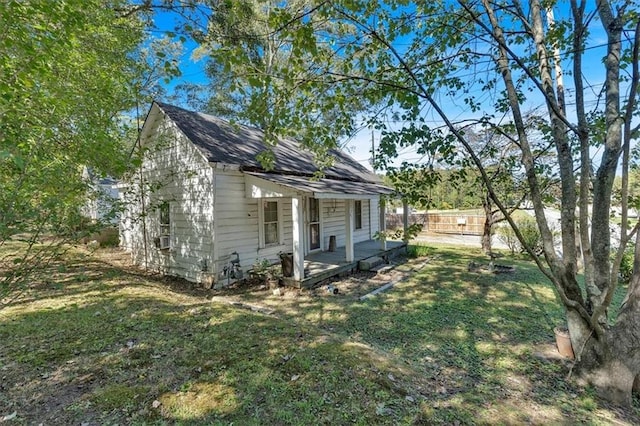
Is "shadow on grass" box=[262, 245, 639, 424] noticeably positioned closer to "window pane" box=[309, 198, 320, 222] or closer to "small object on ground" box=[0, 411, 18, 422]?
"small object on ground" box=[0, 411, 18, 422]

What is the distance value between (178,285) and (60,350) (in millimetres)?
4190

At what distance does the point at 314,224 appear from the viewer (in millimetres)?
11164

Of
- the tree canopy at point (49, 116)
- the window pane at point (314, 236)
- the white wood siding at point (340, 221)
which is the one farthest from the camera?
the white wood siding at point (340, 221)

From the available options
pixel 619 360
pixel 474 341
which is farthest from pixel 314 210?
pixel 619 360

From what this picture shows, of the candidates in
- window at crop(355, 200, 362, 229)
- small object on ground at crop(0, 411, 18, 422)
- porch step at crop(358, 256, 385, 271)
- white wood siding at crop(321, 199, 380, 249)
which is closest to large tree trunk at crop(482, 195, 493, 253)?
white wood siding at crop(321, 199, 380, 249)

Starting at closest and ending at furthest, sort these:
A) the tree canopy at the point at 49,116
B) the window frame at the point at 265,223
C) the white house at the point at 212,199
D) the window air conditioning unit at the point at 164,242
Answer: the tree canopy at the point at 49,116
the white house at the point at 212,199
the window frame at the point at 265,223
the window air conditioning unit at the point at 164,242

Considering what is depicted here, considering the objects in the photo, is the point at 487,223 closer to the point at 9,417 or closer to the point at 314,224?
the point at 314,224

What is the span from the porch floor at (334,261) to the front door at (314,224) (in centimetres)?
A: 40

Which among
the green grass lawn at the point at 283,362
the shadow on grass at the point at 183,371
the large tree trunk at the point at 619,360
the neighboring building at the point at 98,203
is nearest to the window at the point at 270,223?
the green grass lawn at the point at 283,362

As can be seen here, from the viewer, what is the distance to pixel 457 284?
8.23 meters

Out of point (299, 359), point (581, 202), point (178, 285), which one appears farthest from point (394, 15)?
point (178, 285)

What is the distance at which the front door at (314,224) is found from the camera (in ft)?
36.0

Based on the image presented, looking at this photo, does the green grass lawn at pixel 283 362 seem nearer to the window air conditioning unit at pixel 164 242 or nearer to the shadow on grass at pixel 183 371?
the shadow on grass at pixel 183 371

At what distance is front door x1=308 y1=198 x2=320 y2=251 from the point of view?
36.0 ft
